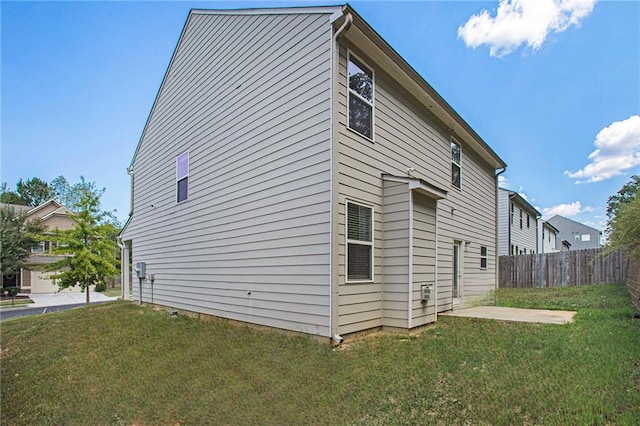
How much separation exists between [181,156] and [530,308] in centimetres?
1064

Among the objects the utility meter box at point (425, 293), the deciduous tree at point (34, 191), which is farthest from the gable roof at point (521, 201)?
the deciduous tree at point (34, 191)

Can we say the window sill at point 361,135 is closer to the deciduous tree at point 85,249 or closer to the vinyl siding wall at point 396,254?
the vinyl siding wall at point 396,254

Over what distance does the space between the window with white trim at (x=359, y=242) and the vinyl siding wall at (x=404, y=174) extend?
6.4 inches

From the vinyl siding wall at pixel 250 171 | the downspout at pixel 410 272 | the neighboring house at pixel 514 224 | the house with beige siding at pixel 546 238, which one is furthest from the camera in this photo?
the house with beige siding at pixel 546 238

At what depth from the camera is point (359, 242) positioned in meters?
6.08

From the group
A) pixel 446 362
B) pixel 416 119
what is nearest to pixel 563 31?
pixel 416 119

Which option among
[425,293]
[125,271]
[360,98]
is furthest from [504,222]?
[125,271]

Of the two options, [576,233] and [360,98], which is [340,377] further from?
[576,233]

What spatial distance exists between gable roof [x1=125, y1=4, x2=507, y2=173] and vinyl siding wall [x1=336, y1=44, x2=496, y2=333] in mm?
185

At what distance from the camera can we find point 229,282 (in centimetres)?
773

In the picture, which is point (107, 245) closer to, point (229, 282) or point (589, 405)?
point (229, 282)

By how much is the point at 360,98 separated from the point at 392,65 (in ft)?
3.67

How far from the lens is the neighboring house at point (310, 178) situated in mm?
5734

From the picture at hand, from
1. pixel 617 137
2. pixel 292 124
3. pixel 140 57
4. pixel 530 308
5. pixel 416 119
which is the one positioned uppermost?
pixel 140 57
